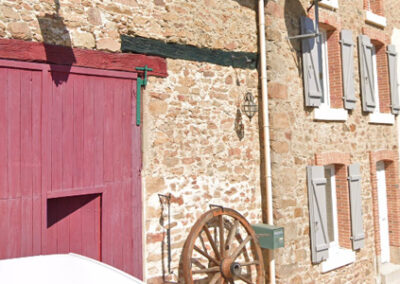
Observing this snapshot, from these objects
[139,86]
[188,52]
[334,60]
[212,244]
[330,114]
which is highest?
[334,60]

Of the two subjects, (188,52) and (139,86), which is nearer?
(139,86)

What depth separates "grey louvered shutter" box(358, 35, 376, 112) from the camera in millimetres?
7508

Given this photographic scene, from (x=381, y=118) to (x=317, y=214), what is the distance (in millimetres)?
2958

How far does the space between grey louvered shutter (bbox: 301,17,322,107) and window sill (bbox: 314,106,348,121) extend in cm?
16

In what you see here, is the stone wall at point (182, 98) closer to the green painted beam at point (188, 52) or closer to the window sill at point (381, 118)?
the green painted beam at point (188, 52)

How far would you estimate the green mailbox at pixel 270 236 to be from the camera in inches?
216

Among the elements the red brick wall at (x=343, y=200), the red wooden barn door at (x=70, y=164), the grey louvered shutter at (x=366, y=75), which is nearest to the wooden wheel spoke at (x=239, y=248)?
the red wooden barn door at (x=70, y=164)

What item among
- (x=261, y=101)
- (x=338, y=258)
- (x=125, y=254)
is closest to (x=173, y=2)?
(x=261, y=101)

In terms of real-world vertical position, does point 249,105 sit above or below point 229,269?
above

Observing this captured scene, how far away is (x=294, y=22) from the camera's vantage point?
256 inches

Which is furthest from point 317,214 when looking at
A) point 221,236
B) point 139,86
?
point 139,86

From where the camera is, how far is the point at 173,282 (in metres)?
4.88

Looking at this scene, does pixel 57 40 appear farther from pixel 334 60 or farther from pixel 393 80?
pixel 393 80

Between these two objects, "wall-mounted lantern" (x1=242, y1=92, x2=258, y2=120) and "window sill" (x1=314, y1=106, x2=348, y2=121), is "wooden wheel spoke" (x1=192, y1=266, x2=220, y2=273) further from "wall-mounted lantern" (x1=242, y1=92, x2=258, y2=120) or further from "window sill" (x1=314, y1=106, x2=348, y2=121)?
"window sill" (x1=314, y1=106, x2=348, y2=121)
